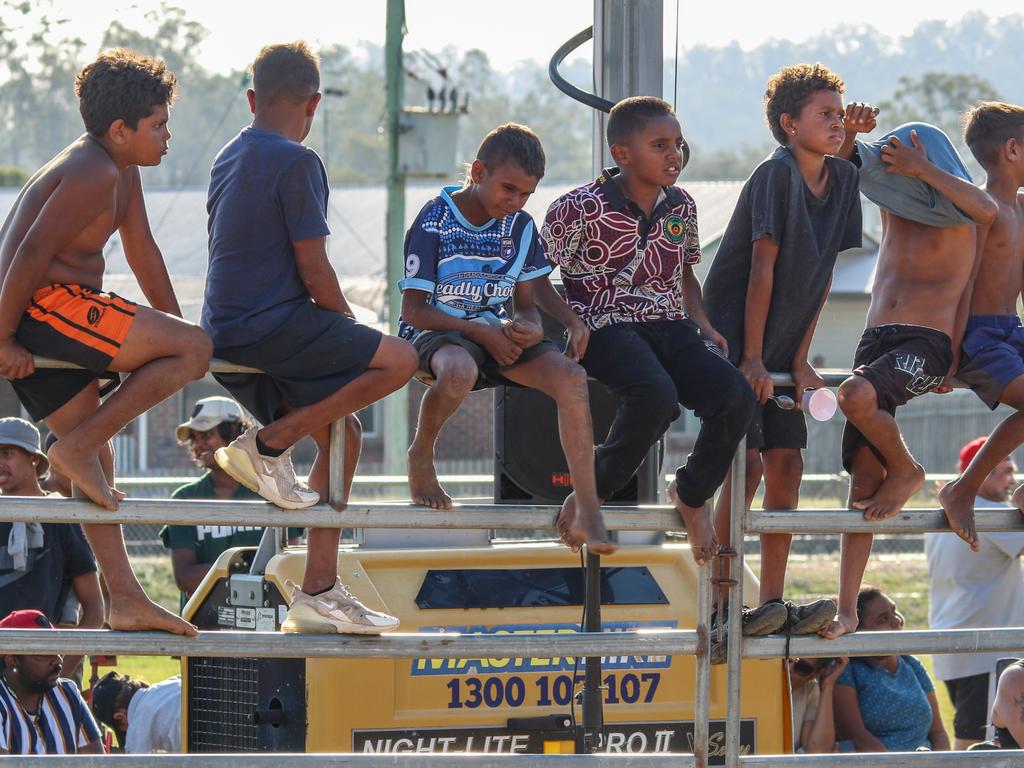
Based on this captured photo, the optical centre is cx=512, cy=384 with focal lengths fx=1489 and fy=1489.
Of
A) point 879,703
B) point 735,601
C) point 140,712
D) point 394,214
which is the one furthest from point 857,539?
point 394,214

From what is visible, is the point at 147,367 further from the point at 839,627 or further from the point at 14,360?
the point at 839,627

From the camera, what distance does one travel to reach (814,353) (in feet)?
94.2

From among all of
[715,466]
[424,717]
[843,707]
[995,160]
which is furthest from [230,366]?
[843,707]

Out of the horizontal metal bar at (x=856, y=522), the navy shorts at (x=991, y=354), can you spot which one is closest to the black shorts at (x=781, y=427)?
the horizontal metal bar at (x=856, y=522)

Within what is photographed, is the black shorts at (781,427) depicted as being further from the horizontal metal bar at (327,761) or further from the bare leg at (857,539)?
the horizontal metal bar at (327,761)

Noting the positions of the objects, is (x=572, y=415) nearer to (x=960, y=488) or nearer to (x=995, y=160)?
(x=960, y=488)

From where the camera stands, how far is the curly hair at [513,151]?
4.36 m

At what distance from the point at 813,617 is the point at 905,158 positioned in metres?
1.41

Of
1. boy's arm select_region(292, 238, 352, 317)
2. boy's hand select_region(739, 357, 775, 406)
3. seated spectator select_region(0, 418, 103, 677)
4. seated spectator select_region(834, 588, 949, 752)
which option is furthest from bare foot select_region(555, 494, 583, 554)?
seated spectator select_region(834, 588, 949, 752)

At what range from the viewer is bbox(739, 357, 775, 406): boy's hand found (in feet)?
14.3

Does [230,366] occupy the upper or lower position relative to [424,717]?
upper

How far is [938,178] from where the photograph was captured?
4.47m

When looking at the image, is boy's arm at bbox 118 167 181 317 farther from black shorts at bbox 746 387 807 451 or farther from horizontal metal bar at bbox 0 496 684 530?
black shorts at bbox 746 387 807 451

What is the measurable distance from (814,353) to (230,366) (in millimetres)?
25603
